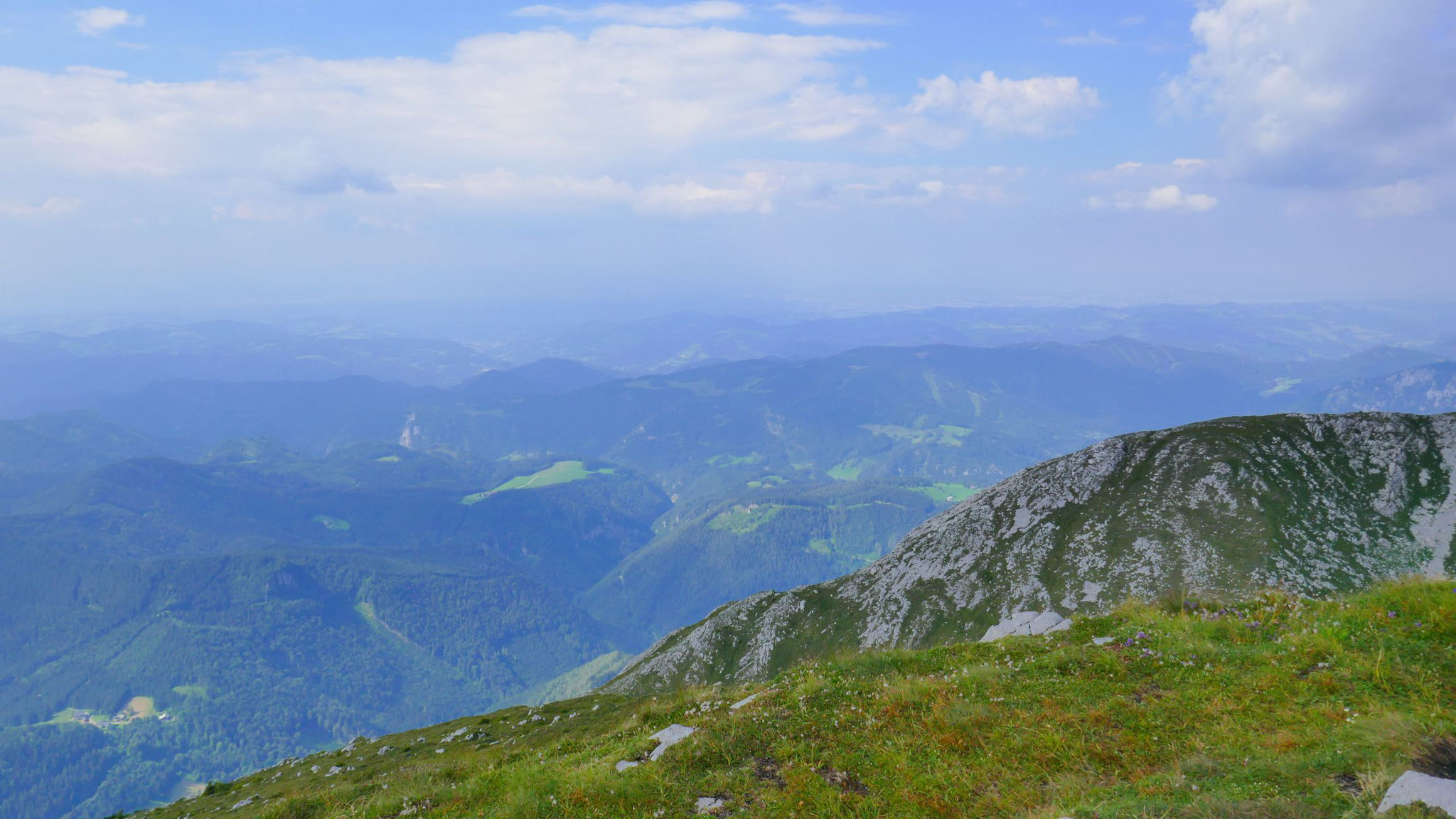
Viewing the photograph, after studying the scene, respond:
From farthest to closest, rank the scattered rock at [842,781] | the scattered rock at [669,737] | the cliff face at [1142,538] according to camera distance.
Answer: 1. the cliff face at [1142,538]
2. the scattered rock at [669,737]
3. the scattered rock at [842,781]

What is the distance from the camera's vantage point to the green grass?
377 inches

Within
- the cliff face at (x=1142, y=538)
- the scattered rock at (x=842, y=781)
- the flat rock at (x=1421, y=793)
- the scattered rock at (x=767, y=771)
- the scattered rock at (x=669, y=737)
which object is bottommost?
the cliff face at (x=1142, y=538)

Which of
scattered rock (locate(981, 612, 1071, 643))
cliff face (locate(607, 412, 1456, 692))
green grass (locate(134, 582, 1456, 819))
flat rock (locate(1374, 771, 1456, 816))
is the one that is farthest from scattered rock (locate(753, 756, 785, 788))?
cliff face (locate(607, 412, 1456, 692))

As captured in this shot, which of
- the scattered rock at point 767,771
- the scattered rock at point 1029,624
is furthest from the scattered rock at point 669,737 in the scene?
the scattered rock at point 1029,624

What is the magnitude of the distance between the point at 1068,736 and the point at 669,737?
865cm

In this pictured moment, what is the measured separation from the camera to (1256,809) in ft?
27.5

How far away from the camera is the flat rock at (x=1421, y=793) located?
24.3ft

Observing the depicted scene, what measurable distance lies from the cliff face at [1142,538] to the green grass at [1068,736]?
54256mm

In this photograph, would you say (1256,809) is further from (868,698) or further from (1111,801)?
(868,698)

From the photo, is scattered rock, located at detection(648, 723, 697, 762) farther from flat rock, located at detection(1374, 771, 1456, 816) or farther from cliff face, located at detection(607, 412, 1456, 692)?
cliff face, located at detection(607, 412, 1456, 692)

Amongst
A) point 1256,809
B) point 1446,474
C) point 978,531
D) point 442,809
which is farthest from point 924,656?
point 1446,474

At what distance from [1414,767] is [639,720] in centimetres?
1587

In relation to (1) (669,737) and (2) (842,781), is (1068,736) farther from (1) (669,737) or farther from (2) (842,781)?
(1) (669,737)

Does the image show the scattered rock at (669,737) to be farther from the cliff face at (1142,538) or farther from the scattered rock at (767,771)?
the cliff face at (1142,538)
